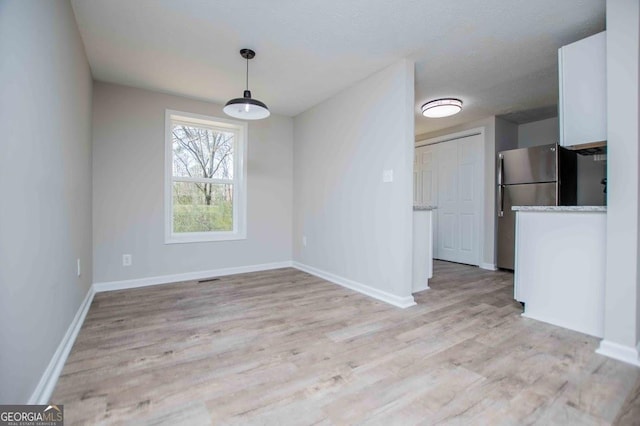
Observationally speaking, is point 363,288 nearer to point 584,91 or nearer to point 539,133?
point 584,91

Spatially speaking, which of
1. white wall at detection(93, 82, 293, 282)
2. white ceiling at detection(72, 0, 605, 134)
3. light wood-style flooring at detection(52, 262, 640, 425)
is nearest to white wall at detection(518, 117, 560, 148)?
white ceiling at detection(72, 0, 605, 134)

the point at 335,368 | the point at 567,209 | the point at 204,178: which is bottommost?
the point at 335,368

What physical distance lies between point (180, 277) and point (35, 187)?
8.05ft

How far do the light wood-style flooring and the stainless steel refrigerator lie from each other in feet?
6.12

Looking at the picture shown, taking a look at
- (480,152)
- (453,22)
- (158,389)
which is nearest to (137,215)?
(158,389)

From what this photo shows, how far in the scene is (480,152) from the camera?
4.48m

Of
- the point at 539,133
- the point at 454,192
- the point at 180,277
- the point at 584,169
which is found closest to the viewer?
the point at 180,277

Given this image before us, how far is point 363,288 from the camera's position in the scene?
3.13 m

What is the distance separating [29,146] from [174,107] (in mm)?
2540

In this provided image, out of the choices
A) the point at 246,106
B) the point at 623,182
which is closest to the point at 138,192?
the point at 246,106

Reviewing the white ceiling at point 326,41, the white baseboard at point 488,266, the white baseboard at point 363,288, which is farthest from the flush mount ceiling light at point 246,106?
the white baseboard at point 488,266

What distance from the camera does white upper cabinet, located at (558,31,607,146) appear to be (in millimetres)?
2059

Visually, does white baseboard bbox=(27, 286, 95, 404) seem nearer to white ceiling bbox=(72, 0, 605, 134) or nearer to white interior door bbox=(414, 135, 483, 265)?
white ceiling bbox=(72, 0, 605, 134)

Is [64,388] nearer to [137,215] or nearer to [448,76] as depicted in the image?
[137,215]
